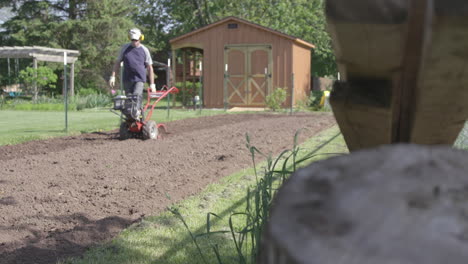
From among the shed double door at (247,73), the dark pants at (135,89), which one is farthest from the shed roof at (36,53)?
the dark pants at (135,89)

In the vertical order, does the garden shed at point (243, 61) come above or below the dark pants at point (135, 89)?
above

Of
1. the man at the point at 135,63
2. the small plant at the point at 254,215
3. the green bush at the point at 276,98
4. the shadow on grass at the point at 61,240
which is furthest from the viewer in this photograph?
the green bush at the point at 276,98

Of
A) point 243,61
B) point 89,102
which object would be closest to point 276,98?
point 243,61

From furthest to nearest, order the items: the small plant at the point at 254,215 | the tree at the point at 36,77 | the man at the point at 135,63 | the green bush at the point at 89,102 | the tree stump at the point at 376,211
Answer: the tree at the point at 36,77, the green bush at the point at 89,102, the man at the point at 135,63, the small plant at the point at 254,215, the tree stump at the point at 376,211

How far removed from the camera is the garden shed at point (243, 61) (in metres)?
19.8

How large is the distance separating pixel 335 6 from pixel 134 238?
2.59 meters

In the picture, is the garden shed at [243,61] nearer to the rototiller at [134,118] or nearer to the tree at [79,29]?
the rototiller at [134,118]

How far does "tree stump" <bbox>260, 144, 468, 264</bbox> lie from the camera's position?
0.62m

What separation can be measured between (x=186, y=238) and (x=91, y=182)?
1.99m

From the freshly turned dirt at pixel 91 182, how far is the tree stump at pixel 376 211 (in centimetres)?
184

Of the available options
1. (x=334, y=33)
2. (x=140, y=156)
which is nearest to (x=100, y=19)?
(x=140, y=156)

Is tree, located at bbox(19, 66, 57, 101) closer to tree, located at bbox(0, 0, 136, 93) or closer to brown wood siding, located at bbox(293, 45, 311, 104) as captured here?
tree, located at bbox(0, 0, 136, 93)

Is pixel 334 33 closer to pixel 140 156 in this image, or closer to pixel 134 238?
pixel 134 238

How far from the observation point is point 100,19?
32531mm
